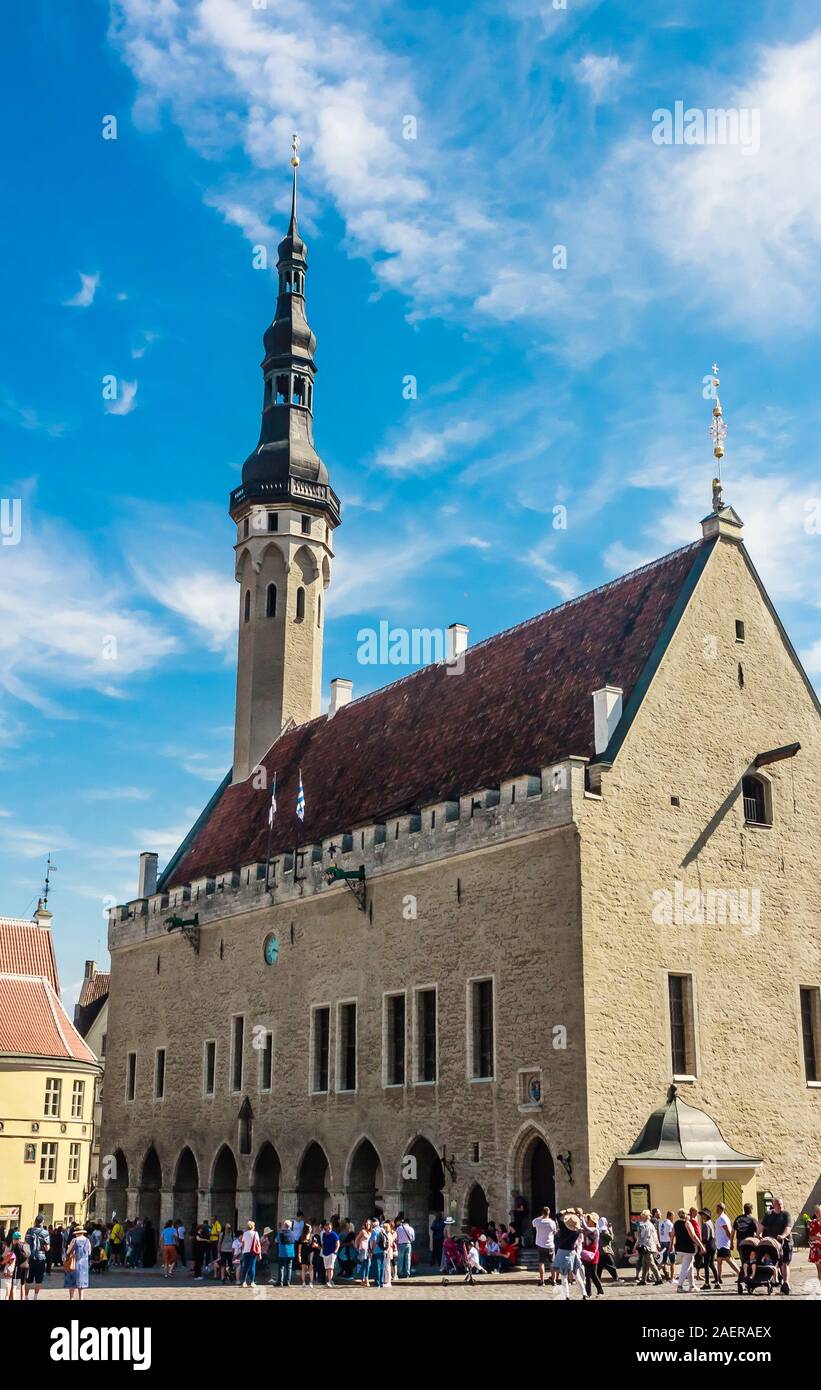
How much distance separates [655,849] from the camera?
85.3ft

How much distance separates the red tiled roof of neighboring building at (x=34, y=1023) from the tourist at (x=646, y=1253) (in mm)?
29514

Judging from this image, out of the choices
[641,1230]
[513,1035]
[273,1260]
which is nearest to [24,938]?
[273,1260]

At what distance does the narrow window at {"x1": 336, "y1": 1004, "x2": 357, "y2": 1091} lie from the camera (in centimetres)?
3023

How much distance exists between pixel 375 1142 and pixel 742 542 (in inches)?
557

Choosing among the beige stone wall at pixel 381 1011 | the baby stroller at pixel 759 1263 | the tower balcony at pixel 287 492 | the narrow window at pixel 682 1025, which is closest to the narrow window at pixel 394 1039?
the beige stone wall at pixel 381 1011

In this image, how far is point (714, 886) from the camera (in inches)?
1046

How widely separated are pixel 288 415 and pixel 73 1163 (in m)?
25.4

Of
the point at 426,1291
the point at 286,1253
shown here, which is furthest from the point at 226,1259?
the point at 426,1291

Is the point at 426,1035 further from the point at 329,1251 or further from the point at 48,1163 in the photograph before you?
the point at 48,1163

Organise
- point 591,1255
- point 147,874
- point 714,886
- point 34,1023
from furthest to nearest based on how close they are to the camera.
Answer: point 34,1023, point 147,874, point 714,886, point 591,1255

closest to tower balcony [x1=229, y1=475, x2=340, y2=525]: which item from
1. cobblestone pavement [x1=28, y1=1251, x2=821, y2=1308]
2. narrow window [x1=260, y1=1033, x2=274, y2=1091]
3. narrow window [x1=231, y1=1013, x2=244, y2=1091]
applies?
narrow window [x1=231, y1=1013, x2=244, y2=1091]

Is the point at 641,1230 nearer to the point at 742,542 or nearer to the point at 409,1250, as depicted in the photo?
the point at 409,1250

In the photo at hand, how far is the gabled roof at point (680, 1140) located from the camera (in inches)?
919
